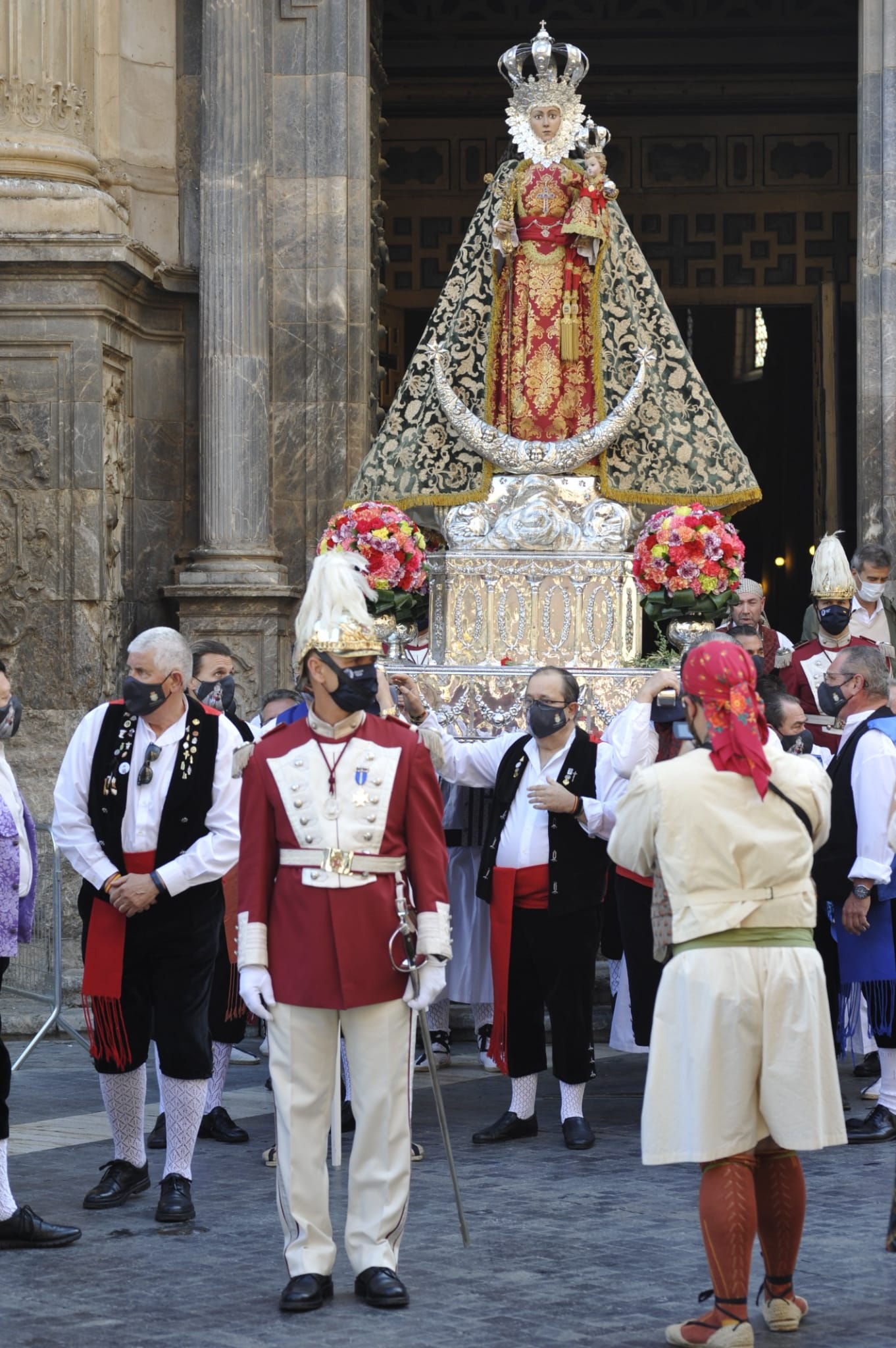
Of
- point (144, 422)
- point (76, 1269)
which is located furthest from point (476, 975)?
point (144, 422)

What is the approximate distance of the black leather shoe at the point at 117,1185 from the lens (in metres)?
6.36

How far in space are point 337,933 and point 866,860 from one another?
2.57 meters

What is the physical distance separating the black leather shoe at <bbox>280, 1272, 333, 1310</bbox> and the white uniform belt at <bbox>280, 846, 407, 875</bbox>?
3.36ft

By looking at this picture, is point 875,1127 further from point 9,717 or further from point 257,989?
point 9,717

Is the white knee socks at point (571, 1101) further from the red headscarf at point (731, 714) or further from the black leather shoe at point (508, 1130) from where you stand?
the red headscarf at point (731, 714)

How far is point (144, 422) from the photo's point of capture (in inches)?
476

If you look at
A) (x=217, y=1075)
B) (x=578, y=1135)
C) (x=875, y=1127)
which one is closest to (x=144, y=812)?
(x=217, y=1075)

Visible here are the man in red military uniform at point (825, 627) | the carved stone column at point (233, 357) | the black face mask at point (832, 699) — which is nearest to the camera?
the black face mask at point (832, 699)

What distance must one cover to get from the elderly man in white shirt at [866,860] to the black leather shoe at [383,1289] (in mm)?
2518

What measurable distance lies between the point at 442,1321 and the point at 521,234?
625cm

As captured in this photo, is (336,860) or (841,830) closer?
(336,860)

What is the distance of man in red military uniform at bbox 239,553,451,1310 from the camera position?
5.34 meters

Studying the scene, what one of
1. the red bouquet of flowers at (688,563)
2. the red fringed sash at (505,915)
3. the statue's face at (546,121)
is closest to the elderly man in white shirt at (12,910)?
the red fringed sash at (505,915)

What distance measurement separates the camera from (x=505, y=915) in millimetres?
7547
